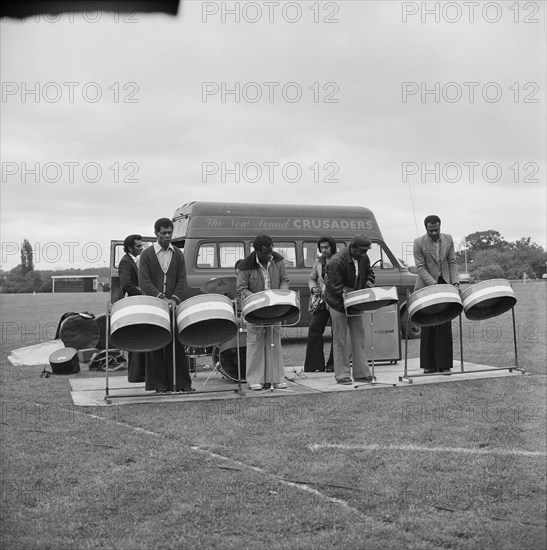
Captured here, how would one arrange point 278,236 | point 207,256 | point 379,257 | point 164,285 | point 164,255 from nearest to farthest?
point 164,285, point 164,255, point 207,256, point 278,236, point 379,257

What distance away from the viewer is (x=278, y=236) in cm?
1371

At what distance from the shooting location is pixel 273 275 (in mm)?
7969

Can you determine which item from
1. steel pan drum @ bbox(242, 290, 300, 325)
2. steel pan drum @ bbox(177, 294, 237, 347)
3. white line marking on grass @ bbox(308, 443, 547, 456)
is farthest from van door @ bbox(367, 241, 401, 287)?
white line marking on grass @ bbox(308, 443, 547, 456)

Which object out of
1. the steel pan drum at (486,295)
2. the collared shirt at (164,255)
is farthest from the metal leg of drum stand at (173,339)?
the steel pan drum at (486,295)

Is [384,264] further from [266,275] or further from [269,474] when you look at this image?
[269,474]

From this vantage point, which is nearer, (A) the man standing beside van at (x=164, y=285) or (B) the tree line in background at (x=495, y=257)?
(A) the man standing beside van at (x=164, y=285)

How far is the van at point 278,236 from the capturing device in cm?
1310

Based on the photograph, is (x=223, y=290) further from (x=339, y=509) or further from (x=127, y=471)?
(x=339, y=509)

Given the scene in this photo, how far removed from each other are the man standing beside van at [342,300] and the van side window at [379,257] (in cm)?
603

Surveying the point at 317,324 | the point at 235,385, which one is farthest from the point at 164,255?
the point at 317,324

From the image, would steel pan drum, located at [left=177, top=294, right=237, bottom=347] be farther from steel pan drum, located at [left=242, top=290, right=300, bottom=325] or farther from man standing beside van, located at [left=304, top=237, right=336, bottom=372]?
man standing beside van, located at [left=304, top=237, right=336, bottom=372]

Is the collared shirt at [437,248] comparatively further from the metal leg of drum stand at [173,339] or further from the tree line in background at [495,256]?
the metal leg of drum stand at [173,339]

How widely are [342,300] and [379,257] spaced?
253 inches

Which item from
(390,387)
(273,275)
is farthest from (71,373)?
(390,387)
